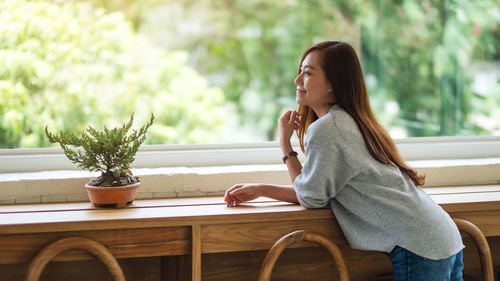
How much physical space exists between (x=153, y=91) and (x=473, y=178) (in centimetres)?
132

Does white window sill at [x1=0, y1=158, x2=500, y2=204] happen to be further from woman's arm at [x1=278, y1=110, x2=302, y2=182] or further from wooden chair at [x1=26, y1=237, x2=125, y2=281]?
wooden chair at [x1=26, y1=237, x2=125, y2=281]

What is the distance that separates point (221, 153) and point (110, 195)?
0.65 meters

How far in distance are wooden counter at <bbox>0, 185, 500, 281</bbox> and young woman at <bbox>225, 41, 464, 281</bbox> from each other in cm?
8

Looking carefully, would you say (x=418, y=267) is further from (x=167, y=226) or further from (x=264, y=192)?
(x=167, y=226)

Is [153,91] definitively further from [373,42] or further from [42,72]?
[373,42]

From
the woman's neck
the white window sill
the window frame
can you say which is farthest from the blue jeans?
the window frame

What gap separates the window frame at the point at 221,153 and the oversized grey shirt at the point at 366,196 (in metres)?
0.63

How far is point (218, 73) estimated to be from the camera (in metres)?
2.46

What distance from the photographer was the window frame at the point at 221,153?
222 cm

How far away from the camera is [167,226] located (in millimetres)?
1740

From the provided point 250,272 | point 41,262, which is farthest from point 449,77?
point 41,262

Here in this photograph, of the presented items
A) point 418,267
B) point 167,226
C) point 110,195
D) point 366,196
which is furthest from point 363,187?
point 110,195

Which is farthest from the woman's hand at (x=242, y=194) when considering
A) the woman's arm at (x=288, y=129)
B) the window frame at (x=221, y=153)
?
the window frame at (x=221, y=153)

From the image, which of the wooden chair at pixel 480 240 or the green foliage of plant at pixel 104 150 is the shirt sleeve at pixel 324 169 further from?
the green foliage of plant at pixel 104 150
